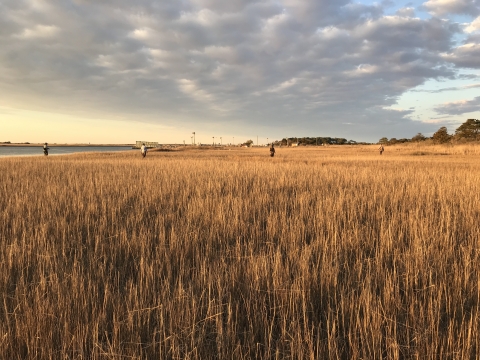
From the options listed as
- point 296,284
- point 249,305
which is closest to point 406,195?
point 296,284

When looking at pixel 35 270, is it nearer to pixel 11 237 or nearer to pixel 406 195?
pixel 11 237

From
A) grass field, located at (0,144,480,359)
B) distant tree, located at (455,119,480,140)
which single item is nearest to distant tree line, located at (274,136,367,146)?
distant tree, located at (455,119,480,140)

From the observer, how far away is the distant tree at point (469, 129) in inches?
A: 2151

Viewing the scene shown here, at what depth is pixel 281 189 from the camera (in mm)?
7875

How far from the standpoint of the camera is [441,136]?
5100 centimetres

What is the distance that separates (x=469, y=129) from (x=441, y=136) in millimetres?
11064

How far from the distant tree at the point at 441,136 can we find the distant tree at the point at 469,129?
5.16m

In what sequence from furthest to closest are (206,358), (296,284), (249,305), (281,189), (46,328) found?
(281,189) < (296,284) < (249,305) < (46,328) < (206,358)

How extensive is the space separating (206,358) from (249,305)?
1.68 feet

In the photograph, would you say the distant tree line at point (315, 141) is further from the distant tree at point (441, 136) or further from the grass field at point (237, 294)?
the grass field at point (237, 294)

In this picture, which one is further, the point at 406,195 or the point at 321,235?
the point at 406,195

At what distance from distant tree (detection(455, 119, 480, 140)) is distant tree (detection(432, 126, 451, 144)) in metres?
5.16

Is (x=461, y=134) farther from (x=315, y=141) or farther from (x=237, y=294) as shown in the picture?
(x=315, y=141)

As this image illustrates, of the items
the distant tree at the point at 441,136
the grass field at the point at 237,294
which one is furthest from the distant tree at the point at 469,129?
the grass field at the point at 237,294
